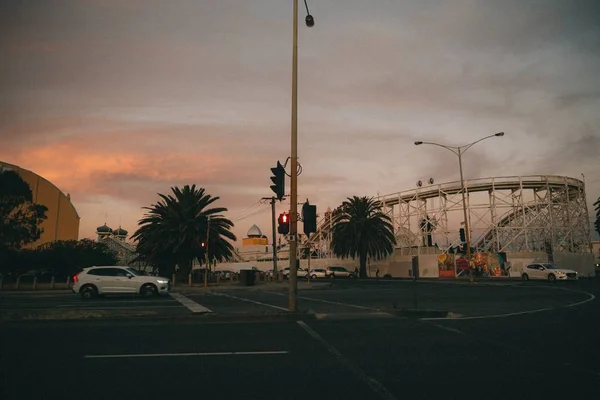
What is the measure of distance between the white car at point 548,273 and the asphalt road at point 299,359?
28.9 m

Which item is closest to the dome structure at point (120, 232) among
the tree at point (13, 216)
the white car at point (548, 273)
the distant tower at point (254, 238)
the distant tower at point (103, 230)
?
the distant tower at point (103, 230)

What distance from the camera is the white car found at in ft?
121

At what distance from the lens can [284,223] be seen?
1413 centimetres

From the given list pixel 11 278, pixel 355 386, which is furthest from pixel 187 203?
pixel 355 386

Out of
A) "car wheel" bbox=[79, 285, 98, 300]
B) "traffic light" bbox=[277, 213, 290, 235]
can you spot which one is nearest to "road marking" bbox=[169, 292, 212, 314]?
"traffic light" bbox=[277, 213, 290, 235]

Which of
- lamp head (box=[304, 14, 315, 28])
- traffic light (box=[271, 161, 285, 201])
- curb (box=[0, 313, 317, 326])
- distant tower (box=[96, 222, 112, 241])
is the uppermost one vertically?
distant tower (box=[96, 222, 112, 241])

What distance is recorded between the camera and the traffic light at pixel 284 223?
14.0 meters

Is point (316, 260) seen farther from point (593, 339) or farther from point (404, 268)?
point (593, 339)

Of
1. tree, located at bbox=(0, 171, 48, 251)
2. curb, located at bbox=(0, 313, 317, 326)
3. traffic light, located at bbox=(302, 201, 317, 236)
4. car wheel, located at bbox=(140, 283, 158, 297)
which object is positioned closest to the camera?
curb, located at bbox=(0, 313, 317, 326)

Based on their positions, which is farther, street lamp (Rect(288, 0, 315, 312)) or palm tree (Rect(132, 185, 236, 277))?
palm tree (Rect(132, 185, 236, 277))

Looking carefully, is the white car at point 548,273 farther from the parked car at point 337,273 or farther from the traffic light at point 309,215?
the traffic light at point 309,215

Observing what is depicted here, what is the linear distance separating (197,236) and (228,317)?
2844 cm

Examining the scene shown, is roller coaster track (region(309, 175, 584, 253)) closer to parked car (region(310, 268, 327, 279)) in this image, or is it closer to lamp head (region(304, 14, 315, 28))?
parked car (region(310, 268, 327, 279))

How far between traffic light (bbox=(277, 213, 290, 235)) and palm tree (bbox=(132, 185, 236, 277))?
2588cm
